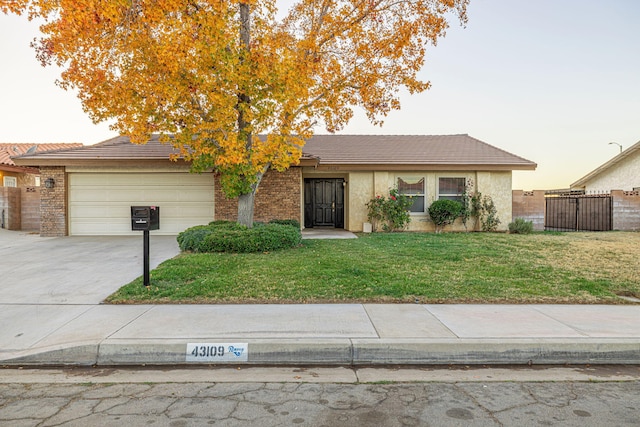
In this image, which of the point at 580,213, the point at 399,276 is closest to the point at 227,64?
the point at 399,276

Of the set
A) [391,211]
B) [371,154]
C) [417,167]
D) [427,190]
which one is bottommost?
[391,211]

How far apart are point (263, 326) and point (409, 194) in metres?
12.6

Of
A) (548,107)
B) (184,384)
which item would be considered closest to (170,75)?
(184,384)

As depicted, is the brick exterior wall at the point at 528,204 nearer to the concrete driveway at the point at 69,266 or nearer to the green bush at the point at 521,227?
the green bush at the point at 521,227

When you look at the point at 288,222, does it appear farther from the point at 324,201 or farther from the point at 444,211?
the point at 444,211

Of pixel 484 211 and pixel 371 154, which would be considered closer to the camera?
pixel 484 211

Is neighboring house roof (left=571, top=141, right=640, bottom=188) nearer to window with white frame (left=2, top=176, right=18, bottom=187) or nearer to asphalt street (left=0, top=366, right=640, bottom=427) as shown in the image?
asphalt street (left=0, top=366, right=640, bottom=427)

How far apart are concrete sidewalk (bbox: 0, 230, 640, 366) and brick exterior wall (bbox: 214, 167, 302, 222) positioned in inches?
333

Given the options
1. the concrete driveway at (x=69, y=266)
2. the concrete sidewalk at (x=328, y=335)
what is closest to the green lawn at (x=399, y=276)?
the concrete sidewalk at (x=328, y=335)

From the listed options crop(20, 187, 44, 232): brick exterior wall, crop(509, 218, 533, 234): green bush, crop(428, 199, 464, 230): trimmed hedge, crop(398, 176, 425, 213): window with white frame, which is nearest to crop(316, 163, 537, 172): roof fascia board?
crop(398, 176, 425, 213): window with white frame

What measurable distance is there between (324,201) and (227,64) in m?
9.19

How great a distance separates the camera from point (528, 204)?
16.8m

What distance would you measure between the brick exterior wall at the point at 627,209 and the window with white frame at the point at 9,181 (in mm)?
33238

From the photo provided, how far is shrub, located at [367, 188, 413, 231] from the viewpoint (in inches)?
613
